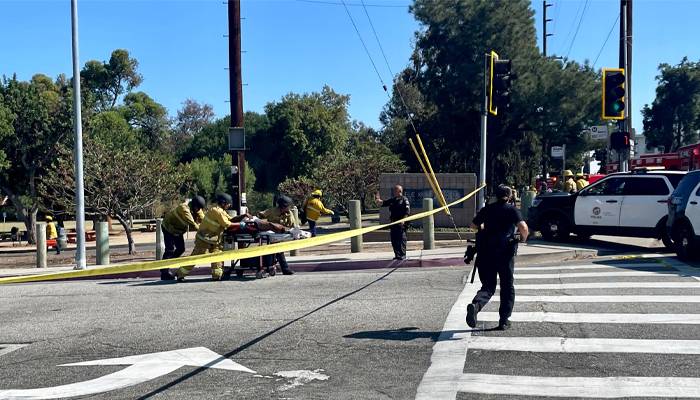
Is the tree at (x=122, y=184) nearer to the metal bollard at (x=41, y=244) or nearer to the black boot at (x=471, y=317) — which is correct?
the metal bollard at (x=41, y=244)

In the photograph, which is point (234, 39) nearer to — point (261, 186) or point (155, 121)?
point (261, 186)

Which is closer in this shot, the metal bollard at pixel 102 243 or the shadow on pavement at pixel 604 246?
the shadow on pavement at pixel 604 246

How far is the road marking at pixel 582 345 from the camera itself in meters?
7.19

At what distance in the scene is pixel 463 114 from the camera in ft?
137

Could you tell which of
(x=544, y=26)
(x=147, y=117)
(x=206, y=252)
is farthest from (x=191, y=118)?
(x=206, y=252)

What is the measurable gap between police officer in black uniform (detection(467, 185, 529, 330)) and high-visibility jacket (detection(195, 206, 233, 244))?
5.60m

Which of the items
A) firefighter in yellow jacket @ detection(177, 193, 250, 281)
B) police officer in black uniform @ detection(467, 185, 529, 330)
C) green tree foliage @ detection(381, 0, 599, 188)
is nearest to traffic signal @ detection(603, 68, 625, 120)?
firefighter in yellow jacket @ detection(177, 193, 250, 281)

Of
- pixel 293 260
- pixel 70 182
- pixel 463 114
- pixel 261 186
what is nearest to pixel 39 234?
pixel 293 260

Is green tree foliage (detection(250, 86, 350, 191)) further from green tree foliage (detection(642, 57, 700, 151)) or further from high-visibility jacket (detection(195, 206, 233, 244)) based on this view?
high-visibility jacket (detection(195, 206, 233, 244))

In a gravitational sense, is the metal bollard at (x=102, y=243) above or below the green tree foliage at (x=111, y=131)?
below

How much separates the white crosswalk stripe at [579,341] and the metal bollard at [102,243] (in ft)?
29.9

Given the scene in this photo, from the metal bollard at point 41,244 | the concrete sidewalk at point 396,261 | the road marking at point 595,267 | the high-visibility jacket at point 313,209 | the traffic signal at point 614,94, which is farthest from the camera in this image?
the traffic signal at point 614,94

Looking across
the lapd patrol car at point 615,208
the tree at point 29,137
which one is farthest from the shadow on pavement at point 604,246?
the tree at point 29,137

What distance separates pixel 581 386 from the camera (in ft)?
20.0
